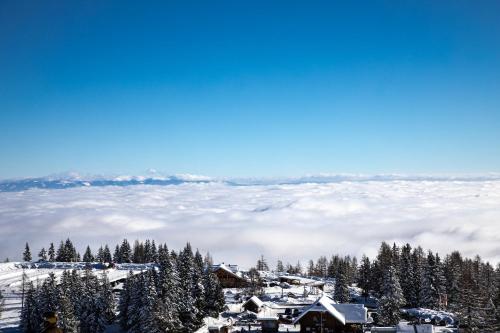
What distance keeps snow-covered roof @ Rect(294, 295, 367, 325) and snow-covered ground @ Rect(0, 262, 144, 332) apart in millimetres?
46074

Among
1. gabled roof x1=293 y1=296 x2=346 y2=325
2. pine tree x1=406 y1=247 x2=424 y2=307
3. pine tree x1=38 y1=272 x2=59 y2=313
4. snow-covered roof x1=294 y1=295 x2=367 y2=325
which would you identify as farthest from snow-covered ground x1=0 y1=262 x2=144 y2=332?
pine tree x1=406 y1=247 x2=424 y2=307

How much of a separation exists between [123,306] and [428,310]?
49.5 metres

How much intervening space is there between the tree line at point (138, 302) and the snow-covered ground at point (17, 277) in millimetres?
11477

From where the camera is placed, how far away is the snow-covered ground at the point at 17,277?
75.1 metres

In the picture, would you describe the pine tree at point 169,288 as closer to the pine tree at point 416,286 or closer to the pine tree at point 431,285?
the pine tree at point 431,285

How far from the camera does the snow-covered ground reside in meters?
75.1

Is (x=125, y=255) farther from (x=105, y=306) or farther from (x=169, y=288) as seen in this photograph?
(x=169, y=288)

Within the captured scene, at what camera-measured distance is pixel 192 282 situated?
64.2 m

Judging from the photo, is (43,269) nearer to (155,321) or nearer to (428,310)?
(155,321)

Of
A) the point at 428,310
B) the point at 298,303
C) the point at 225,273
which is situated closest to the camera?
the point at 428,310

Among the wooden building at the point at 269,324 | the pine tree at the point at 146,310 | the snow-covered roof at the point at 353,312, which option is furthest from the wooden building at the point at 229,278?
the pine tree at the point at 146,310

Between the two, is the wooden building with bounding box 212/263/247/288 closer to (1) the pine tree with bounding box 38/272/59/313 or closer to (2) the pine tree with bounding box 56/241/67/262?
(1) the pine tree with bounding box 38/272/59/313

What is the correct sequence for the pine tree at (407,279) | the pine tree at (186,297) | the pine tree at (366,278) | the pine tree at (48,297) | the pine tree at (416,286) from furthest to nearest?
the pine tree at (366,278) < the pine tree at (407,279) < the pine tree at (416,286) < the pine tree at (186,297) < the pine tree at (48,297)

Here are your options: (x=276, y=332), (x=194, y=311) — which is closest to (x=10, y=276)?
(x=194, y=311)
